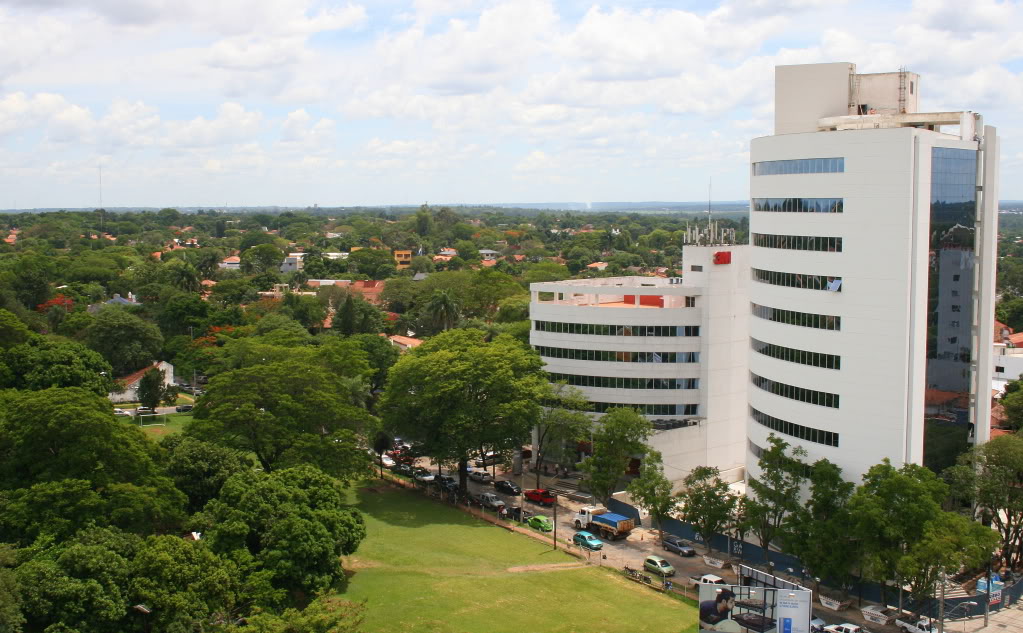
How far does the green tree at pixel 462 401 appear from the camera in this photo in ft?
204

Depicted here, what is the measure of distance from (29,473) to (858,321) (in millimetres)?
44026

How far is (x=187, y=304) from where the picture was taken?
115562mm

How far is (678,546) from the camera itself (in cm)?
5503

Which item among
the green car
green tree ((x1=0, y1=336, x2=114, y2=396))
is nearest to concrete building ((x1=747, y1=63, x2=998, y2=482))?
the green car

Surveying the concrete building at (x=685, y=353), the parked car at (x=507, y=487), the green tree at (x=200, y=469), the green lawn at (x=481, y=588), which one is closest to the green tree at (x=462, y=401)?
the parked car at (x=507, y=487)

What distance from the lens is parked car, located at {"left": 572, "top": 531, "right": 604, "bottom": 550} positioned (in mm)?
55344

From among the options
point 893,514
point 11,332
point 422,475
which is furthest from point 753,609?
point 11,332

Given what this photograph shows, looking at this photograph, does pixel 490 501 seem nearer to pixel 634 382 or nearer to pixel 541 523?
pixel 541 523

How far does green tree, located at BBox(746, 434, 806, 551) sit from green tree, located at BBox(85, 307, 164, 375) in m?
74.9

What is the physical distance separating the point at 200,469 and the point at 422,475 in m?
21.6

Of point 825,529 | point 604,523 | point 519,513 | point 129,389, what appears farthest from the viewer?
point 129,389

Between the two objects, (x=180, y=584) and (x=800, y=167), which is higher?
(x=800, y=167)

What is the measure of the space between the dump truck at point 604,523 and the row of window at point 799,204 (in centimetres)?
2130

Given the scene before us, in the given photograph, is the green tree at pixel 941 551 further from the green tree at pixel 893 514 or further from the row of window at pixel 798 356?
the row of window at pixel 798 356
